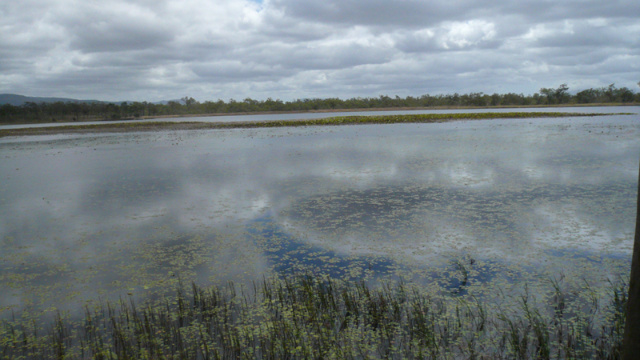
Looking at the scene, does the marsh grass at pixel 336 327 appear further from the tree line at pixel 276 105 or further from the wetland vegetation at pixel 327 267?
the tree line at pixel 276 105

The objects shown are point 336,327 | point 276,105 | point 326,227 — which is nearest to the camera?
point 336,327

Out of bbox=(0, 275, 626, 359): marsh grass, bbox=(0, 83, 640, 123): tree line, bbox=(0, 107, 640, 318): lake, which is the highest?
bbox=(0, 83, 640, 123): tree line

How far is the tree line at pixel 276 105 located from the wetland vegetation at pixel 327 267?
104m

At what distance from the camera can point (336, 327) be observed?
4.53m

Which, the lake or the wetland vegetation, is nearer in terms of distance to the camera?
the wetland vegetation

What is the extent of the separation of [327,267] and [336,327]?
5.70 ft

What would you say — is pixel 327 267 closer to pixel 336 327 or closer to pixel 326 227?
pixel 336 327

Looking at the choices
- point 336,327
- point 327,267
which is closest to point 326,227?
point 327,267

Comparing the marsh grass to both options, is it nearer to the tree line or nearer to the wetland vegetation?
the wetland vegetation

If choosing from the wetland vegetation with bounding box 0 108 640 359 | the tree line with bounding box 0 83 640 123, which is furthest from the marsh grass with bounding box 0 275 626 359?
the tree line with bounding box 0 83 640 123

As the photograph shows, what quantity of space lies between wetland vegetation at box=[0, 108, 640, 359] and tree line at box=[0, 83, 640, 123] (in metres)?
104

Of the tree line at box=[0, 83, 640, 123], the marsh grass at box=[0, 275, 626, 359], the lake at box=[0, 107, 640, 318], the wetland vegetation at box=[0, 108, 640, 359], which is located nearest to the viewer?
the marsh grass at box=[0, 275, 626, 359]

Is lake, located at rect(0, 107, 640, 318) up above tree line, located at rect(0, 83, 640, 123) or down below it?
below

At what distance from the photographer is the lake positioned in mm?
5914
